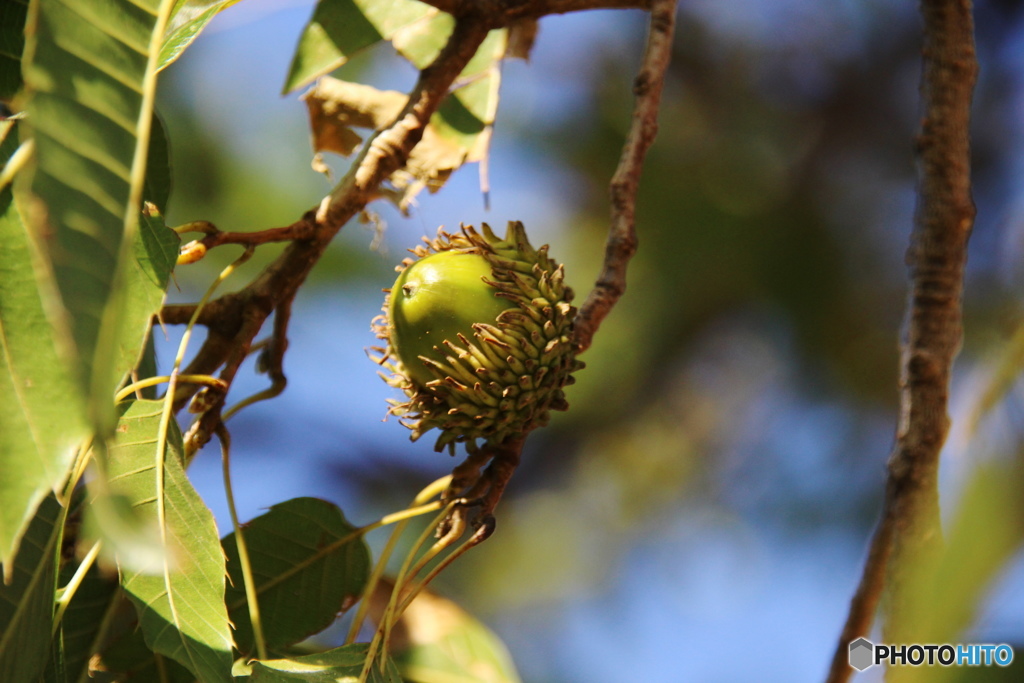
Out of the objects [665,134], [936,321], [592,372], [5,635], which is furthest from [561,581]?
[5,635]

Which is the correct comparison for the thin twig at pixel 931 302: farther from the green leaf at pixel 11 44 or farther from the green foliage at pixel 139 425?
the green leaf at pixel 11 44

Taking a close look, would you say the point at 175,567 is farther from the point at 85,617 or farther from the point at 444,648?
the point at 444,648

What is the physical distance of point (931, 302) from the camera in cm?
101

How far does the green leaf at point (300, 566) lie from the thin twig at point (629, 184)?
363mm

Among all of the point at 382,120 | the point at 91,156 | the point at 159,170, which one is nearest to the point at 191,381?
the point at 159,170

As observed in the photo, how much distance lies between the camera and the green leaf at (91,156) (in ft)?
1.03

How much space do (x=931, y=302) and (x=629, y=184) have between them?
42 cm

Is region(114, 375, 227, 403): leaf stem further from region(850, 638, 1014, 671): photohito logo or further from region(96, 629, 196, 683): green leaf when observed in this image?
region(850, 638, 1014, 671): photohito logo

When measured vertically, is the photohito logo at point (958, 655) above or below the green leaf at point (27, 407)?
below

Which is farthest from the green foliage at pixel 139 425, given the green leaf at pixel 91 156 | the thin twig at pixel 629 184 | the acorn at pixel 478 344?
the thin twig at pixel 629 184

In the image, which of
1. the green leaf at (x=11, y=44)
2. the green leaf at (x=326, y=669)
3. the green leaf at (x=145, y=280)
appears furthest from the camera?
the green leaf at (x=11, y=44)

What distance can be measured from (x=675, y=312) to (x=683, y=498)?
2.97 ft

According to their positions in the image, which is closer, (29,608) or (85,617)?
(29,608)

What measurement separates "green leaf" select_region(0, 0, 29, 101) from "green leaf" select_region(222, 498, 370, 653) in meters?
0.50
